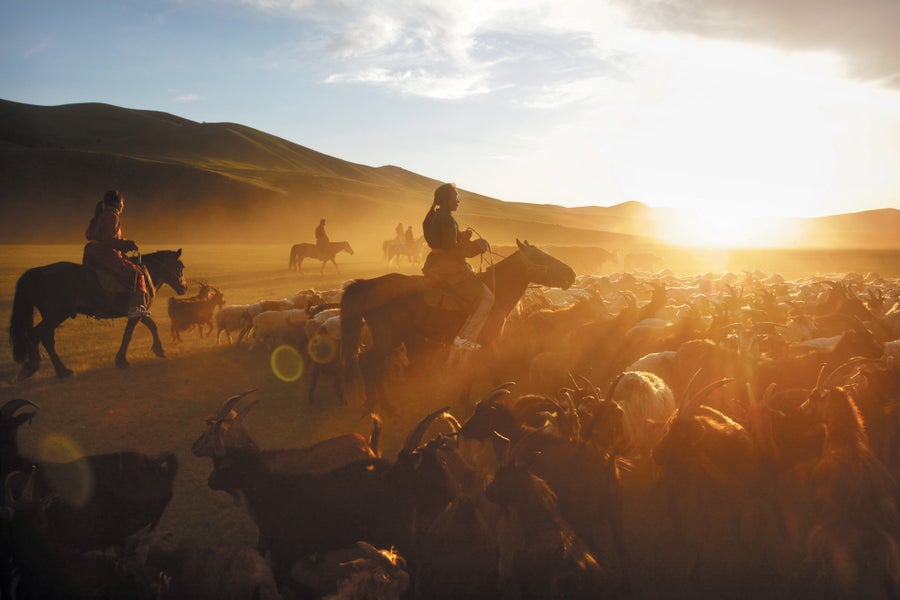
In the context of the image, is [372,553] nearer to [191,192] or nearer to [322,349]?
[322,349]

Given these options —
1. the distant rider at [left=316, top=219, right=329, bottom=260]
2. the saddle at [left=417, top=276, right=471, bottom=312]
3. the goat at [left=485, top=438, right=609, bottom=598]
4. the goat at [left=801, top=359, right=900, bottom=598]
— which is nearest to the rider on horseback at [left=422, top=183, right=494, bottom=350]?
the saddle at [left=417, top=276, right=471, bottom=312]

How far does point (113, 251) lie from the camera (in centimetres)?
1061

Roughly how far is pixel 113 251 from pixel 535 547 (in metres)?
10.5

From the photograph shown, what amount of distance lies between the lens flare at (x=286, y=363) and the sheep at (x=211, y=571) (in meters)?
6.55

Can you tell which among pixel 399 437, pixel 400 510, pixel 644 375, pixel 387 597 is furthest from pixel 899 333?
pixel 387 597

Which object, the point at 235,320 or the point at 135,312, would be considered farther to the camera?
the point at 235,320

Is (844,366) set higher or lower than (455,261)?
lower

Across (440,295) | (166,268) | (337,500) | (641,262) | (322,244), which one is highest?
(440,295)

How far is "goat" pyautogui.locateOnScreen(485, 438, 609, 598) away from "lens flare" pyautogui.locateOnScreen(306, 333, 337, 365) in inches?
216

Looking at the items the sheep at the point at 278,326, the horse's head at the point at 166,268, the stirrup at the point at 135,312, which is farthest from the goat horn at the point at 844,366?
the horse's head at the point at 166,268

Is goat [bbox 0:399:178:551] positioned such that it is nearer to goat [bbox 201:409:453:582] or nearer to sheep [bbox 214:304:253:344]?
goat [bbox 201:409:453:582]

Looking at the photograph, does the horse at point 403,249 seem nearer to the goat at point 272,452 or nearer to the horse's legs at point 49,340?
the horse's legs at point 49,340

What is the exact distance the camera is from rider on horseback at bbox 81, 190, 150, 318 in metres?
10.3

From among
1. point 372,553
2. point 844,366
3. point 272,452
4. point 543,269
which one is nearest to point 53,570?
point 272,452
